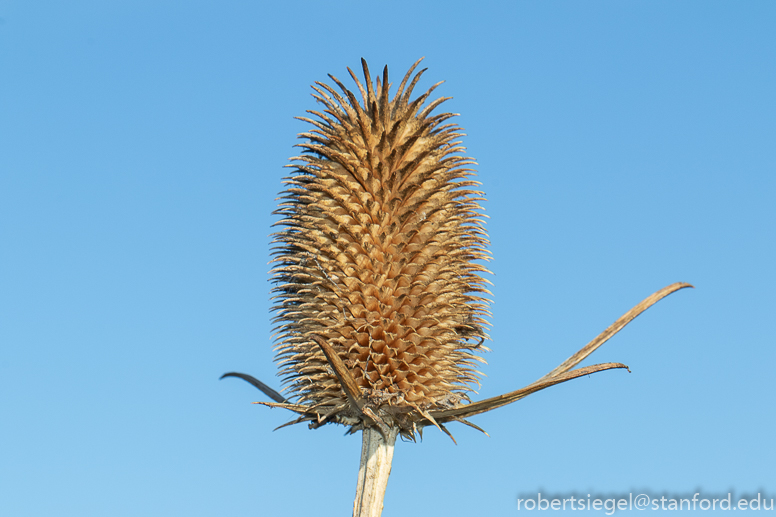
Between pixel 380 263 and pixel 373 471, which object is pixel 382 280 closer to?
pixel 380 263

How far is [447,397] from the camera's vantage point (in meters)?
5.87

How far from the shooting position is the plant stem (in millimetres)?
5625

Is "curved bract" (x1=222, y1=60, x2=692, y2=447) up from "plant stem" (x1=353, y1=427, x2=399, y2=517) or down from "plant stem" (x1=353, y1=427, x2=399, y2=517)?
up

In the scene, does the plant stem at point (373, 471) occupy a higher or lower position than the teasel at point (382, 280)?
lower

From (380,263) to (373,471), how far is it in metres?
1.58

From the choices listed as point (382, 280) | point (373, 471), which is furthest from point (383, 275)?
point (373, 471)

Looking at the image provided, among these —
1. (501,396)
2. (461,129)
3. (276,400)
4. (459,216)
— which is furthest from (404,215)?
(276,400)

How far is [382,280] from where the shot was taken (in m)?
5.80

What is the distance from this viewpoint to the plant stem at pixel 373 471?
562 cm

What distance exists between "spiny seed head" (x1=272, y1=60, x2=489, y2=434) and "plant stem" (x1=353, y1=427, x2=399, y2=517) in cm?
13

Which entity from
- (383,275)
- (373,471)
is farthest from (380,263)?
(373,471)

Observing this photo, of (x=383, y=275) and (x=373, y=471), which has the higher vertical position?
(x=383, y=275)

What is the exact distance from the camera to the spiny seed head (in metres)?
5.75

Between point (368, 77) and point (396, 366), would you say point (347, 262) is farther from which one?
point (368, 77)
